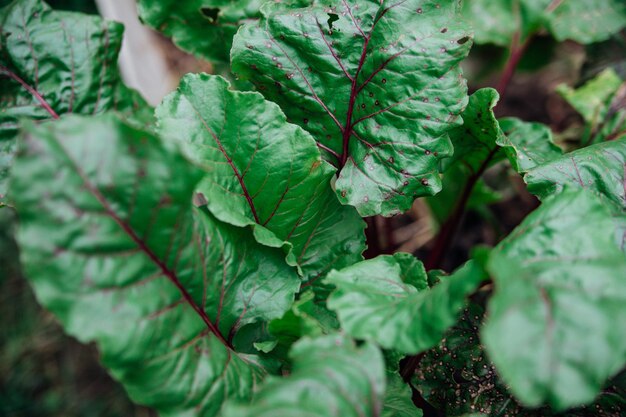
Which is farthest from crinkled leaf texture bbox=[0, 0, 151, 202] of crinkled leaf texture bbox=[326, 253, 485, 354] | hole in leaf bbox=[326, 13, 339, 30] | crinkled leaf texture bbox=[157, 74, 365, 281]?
crinkled leaf texture bbox=[326, 253, 485, 354]

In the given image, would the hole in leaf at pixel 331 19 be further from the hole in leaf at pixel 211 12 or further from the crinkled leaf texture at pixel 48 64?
the crinkled leaf texture at pixel 48 64

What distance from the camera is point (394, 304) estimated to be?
2.23 feet

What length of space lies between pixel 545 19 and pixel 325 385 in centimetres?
122

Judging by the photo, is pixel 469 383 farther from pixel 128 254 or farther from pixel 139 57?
pixel 139 57

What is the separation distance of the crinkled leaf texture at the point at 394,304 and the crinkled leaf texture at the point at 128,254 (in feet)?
0.63

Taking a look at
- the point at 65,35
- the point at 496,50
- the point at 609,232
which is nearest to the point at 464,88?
the point at 609,232

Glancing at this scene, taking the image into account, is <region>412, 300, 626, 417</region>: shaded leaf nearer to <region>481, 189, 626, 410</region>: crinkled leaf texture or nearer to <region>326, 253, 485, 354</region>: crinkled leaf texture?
<region>326, 253, 485, 354</region>: crinkled leaf texture

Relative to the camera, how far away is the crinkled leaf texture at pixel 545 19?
1.31 meters

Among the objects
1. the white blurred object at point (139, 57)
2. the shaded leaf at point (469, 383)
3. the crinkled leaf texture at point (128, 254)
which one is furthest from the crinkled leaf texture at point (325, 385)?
the white blurred object at point (139, 57)

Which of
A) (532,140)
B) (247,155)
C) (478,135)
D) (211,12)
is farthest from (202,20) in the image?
(532,140)

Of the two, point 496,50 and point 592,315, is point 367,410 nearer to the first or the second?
point 592,315

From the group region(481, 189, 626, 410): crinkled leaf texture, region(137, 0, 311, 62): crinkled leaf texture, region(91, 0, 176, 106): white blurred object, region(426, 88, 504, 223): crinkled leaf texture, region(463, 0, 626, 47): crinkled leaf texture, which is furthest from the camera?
region(91, 0, 176, 106): white blurred object

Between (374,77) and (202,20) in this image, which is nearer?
(374,77)

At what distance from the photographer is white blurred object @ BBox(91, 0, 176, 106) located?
1.70 metres
